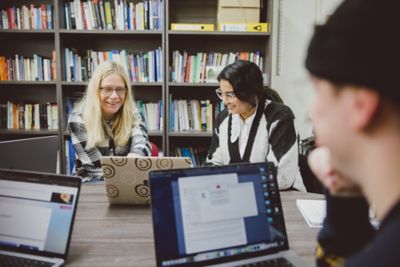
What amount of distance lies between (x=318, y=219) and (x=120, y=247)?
2.31 feet

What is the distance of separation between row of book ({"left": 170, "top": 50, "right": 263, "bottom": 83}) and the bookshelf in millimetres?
55

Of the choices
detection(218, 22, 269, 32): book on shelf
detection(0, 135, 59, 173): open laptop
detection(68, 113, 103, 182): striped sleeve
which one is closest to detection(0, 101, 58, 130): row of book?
detection(68, 113, 103, 182): striped sleeve

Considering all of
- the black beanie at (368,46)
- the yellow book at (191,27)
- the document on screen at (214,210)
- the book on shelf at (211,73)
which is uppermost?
the yellow book at (191,27)

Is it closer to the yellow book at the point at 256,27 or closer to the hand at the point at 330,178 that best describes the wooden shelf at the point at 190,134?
the yellow book at the point at 256,27

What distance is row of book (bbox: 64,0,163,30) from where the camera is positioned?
10.8ft

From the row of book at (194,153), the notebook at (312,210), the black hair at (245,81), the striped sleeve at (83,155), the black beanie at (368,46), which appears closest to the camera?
the black beanie at (368,46)

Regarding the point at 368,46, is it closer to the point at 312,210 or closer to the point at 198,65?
the point at 312,210

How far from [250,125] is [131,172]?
1.10 metres

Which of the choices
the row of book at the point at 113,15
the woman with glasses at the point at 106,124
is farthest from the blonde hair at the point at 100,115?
the row of book at the point at 113,15

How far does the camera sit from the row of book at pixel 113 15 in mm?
3277

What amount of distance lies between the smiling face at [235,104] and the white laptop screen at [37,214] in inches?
56.5

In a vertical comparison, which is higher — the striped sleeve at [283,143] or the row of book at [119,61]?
the row of book at [119,61]

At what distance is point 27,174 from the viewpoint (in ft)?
3.75

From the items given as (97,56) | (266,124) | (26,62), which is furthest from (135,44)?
(266,124)
